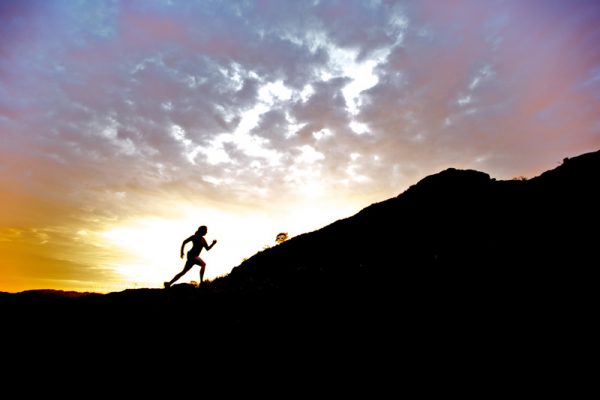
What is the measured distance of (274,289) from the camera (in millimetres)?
9242

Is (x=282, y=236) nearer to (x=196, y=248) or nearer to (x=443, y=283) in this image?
(x=196, y=248)

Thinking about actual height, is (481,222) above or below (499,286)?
above

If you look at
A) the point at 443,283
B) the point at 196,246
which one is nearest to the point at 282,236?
the point at 196,246

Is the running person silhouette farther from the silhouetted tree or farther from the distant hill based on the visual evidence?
the silhouetted tree

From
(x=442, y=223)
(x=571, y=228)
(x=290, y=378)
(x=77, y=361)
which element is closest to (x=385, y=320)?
(x=290, y=378)

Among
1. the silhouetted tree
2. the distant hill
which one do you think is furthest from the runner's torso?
the silhouetted tree

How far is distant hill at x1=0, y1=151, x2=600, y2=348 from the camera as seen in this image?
550 cm

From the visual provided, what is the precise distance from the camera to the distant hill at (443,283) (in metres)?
5.50

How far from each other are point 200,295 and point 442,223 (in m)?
9.71

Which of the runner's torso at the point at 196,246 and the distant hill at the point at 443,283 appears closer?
the distant hill at the point at 443,283

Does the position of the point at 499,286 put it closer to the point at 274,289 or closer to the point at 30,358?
the point at 274,289

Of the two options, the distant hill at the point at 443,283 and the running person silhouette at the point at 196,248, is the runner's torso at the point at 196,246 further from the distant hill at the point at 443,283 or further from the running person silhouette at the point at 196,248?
the distant hill at the point at 443,283

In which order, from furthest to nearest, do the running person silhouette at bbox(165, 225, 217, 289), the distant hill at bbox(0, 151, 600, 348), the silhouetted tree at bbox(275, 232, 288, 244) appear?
1. the silhouetted tree at bbox(275, 232, 288, 244)
2. the running person silhouette at bbox(165, 225, 217, 289)
3. the distant hill at bbox(0, 151, 600, 348)

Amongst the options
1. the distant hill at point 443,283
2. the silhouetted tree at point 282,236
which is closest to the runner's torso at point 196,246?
the distant hill at point 443,283
